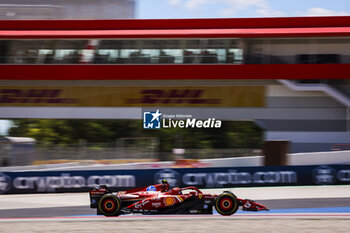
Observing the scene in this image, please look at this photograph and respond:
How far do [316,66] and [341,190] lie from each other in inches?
469

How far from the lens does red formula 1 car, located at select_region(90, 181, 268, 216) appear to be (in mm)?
12828

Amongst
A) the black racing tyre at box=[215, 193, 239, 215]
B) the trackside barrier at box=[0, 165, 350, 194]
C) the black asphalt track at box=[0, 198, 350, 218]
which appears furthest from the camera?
the trackside barrier at box=[0, 165, 350, 194]

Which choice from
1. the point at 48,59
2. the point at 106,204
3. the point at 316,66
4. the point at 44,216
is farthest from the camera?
the point at 48,59

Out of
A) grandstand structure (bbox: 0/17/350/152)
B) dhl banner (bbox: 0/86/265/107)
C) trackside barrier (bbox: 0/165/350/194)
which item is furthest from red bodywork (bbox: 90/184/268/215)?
dhl banner (bbox: 0/86/265/107)

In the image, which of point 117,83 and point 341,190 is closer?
point 341,190

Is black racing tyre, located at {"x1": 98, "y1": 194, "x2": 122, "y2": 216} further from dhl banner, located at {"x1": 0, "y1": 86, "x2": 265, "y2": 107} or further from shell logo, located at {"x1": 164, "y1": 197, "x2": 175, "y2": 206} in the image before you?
dhl banner, located at {"x1": 0, "y1": 86, "x2": 265, "y2": 107}

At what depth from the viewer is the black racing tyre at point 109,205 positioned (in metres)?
13.0

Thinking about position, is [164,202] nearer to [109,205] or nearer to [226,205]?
[109,205]

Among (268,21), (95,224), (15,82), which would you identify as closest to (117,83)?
(15,82)

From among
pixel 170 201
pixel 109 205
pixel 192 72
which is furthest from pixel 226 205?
pixel 192 72

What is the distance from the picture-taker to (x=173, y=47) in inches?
1192

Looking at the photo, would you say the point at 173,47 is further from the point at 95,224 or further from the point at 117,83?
the point at 95,224

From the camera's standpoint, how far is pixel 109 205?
43.2 feet

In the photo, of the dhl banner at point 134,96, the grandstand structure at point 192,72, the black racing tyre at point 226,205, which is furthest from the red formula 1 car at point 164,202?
the dhl banner at point 134,96
